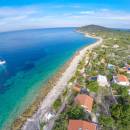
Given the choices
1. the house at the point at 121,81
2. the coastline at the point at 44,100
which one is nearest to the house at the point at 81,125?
the coastline at the point at 44,100

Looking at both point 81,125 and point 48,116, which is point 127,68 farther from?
point 81,125

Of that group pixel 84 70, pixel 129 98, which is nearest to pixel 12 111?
pixel 129 98

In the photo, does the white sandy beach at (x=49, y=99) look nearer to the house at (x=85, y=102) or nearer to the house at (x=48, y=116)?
the house at (x=48, y=116)

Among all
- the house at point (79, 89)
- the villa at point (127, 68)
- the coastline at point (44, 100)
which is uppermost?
the villa at point (127, 68)

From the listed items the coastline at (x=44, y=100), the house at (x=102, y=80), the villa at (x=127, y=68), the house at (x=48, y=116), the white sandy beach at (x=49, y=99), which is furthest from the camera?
the villa at (x=127, y=68)

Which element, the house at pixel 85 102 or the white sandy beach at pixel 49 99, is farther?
the house at pixel 85 102

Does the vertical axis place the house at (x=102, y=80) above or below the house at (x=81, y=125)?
above

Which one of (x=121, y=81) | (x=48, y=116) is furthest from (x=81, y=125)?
(x=121, y=81)

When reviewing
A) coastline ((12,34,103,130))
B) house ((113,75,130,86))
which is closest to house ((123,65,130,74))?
house ((113,75,130,86))
